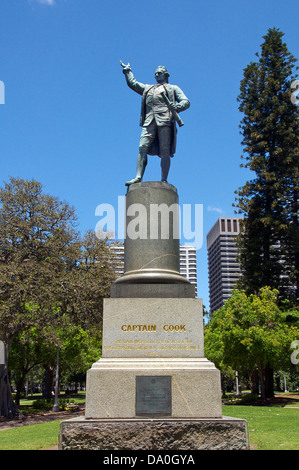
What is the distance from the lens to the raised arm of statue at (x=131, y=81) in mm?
11486

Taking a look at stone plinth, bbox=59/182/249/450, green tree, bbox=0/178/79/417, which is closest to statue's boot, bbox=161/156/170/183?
stone plinth, bbox=59/182/249/450

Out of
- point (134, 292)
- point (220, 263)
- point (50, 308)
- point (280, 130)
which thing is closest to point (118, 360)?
point (134, 292)

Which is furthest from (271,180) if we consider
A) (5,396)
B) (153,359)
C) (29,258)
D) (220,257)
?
(220,257)

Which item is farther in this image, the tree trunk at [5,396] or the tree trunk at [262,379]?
the tree trunk at [262,379]

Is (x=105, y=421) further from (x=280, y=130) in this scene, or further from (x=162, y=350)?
(x=280, y=130)

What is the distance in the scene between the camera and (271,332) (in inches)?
1145

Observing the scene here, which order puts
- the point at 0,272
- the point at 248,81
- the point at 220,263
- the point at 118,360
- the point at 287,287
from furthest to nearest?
the point at 220,263
the point at 248,81
the point at 287,287
the point at 0,272
the point at 118,360

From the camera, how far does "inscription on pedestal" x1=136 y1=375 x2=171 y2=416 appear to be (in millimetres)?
7594

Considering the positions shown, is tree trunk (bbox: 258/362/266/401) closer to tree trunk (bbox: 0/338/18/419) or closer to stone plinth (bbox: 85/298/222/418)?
tree trunk (bbox: 0/338/18/419)

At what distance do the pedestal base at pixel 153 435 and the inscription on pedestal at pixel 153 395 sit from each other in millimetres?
389

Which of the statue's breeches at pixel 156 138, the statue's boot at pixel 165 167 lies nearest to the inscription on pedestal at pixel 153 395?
the statue's boot at pixel 165 167

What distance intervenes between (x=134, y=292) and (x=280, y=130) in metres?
32.5

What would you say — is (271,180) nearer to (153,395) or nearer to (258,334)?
(258,334)

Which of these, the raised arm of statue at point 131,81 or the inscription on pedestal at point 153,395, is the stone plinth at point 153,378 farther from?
the raised arm of statue at point 131,81
